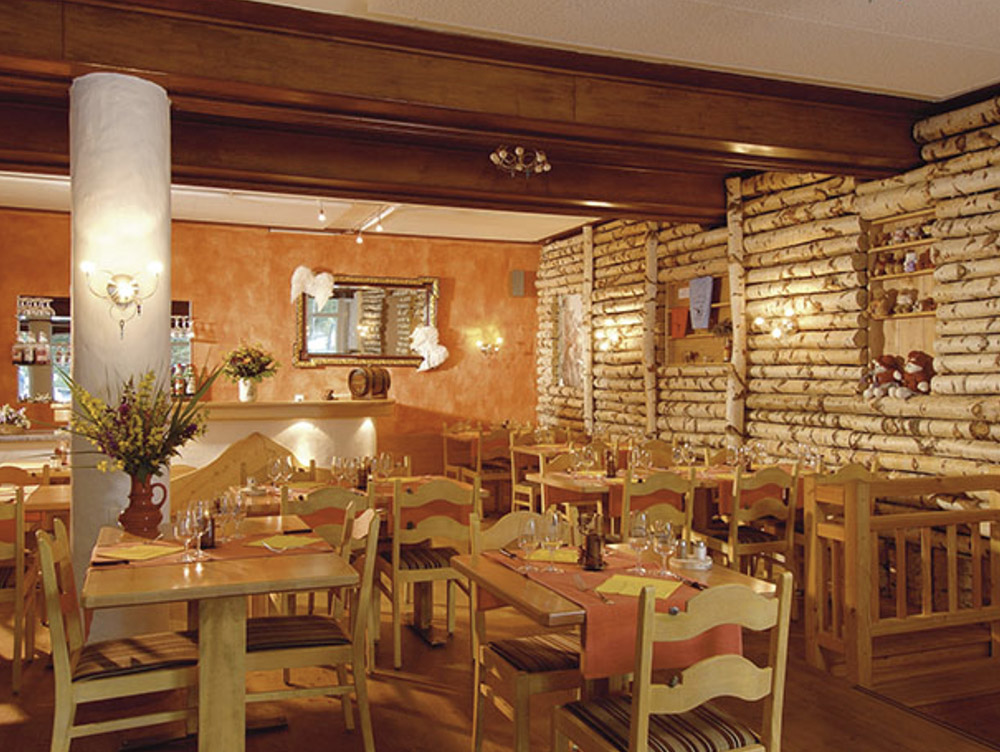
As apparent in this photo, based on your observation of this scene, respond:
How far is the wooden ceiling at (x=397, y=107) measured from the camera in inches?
200

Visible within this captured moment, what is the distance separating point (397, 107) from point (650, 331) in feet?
19.7

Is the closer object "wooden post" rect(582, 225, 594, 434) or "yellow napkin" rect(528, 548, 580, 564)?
"yellow napkin" rect(528, 548, 580, 564)

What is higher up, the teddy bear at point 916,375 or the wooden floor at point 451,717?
the teddy bear at point 916,375

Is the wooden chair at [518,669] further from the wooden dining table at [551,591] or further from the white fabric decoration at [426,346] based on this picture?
the white fabric decoration at [426,346]

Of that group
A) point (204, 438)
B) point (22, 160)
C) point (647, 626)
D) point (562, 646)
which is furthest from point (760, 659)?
point (22, 160)

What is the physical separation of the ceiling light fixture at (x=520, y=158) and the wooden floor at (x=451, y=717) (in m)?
4.34

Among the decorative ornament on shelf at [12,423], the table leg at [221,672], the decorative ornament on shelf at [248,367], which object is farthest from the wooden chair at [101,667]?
the decorative ornament on shelf at [12,423]

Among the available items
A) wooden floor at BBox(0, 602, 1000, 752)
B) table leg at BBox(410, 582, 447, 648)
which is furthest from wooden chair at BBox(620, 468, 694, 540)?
table leg at BBox(410, 582, 447, 648)

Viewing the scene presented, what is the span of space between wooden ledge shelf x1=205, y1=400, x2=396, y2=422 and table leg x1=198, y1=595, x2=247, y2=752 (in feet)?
18.0

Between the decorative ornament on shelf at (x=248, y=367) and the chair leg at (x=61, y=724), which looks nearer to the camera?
the chair leg at (x=61, y=724)

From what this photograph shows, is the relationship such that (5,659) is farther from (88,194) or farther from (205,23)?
(205,23)

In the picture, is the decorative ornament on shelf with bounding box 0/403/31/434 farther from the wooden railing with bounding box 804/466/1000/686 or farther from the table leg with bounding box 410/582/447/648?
the wooden railing with bounding box 804/466/1000/686

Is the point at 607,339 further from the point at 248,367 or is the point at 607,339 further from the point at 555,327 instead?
the point at 248,367

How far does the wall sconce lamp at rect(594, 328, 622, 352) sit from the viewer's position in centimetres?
1182
